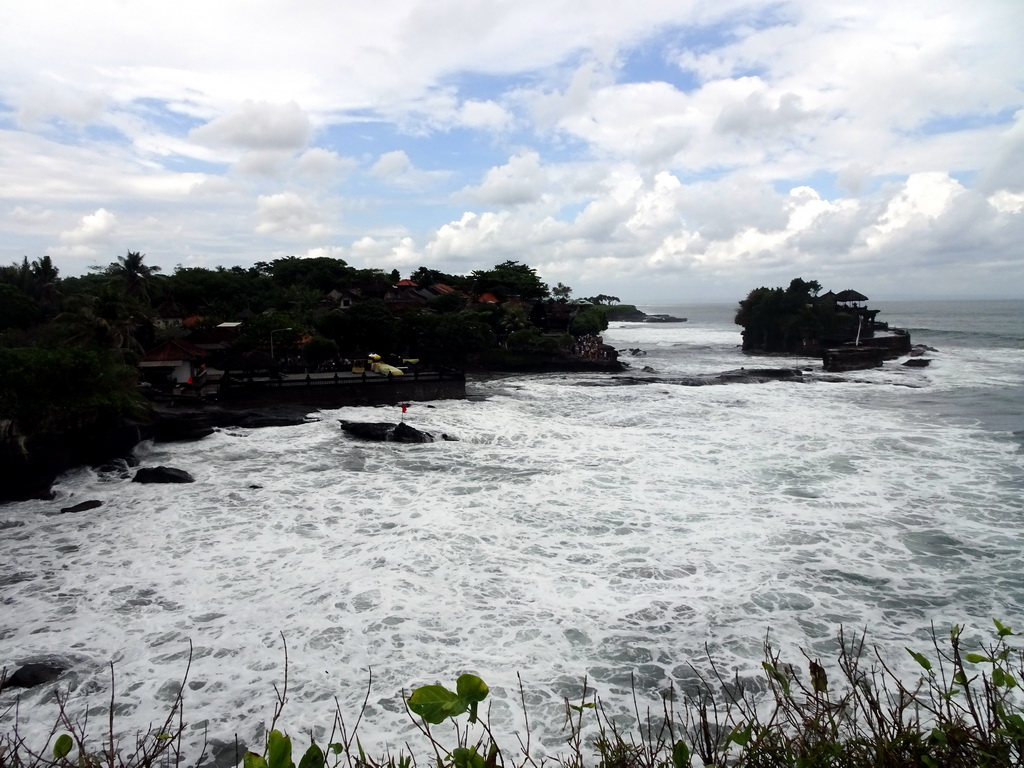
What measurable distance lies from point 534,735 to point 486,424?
17430 mm

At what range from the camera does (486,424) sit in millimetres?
24203

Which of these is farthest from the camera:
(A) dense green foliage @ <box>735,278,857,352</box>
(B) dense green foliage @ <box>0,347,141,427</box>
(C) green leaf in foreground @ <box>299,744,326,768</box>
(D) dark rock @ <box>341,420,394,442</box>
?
(A) dense green foliage @ <box>735,278,857,352</box>

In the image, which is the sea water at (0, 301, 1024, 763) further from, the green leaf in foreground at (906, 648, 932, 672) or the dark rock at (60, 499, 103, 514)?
the green leaf in foreground at (906, 648, 932, 672)

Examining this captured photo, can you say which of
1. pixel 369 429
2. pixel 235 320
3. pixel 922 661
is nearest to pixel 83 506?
pixel 369 429

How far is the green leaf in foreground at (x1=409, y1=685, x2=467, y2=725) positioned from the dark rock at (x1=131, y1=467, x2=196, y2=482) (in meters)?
16.2

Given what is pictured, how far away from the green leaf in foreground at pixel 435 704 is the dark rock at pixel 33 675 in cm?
817

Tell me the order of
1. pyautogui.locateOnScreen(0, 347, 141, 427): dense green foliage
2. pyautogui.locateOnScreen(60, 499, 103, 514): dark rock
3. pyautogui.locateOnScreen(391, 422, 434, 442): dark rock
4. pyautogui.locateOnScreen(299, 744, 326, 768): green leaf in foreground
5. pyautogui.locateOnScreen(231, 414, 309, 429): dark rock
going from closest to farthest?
pyautogui.locateOnScreen(299, 744, 326, 768): green leaf in foreground < pyautogui.locateOnScreen(60, 499, 103, 514): dark rock < pyautogui.locateOnScreen(0, 347, 141, 427): dense green foliage < pyautogui.locateOnScreen(391, 422, 434, 442): dark rock < pyautogui.locateOnScreen(231, 414, 309, 429): dark rock

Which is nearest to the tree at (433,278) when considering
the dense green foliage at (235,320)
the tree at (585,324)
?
the dense green foliage at (235,320)

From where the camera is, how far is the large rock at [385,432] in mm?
21141

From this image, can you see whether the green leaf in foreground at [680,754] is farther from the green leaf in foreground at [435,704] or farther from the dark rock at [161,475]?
the dark rock at [161,475]

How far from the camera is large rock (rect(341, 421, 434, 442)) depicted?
21141 millimetres

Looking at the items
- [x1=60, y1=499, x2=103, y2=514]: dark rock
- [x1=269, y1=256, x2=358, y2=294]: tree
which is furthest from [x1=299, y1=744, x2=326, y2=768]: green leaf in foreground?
[x1=269, y1=256, x2=358, y2=294]: tree

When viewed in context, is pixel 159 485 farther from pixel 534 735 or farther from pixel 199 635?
pixel 534 735

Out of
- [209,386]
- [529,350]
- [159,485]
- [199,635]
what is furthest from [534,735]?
[529,350]
